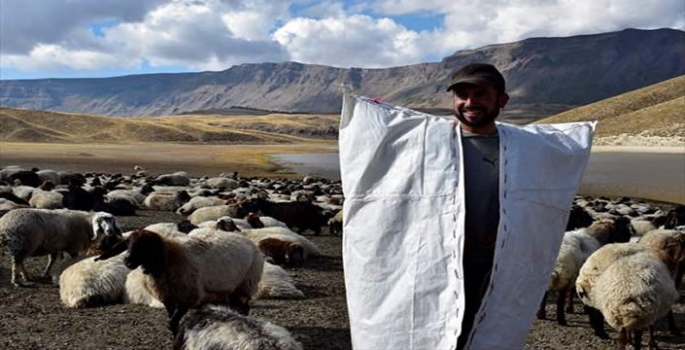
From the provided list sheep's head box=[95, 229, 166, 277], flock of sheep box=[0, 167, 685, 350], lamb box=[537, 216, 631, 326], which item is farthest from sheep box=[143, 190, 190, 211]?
sheep's head box=[95, 229, 166, 277]

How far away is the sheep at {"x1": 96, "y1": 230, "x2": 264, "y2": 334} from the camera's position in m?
6.79

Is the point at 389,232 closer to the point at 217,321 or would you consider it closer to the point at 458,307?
the point at 458,307

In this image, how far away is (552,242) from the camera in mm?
3088

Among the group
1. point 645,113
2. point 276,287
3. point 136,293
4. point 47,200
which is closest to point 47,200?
point 47,200

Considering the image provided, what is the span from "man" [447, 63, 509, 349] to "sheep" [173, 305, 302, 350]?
2.40 metres

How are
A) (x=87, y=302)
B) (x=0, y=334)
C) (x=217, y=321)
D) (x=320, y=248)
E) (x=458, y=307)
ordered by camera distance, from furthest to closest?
1. (x=320, y=248)
2. (x=87, y=302)
3. (x=0, y=334)
4. (x=217, y=321)
5. (x=458, y=307)

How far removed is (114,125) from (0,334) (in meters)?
122

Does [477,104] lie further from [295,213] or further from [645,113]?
[645,113]

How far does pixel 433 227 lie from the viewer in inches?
115

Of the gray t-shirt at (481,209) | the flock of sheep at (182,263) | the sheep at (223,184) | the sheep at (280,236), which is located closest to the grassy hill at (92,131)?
the sheep at (223,184)

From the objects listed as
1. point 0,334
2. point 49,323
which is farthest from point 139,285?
point 0,334

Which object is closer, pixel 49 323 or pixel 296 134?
pixel 49 323

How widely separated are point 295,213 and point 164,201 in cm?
623

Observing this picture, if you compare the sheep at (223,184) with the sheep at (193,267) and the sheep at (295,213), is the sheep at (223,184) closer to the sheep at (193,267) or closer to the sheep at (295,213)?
the sheep at (295,213)
